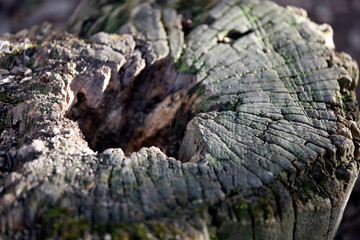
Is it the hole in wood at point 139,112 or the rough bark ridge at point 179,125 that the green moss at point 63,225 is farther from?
the hole in wood at point 139,112

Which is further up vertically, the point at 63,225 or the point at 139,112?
the point at 139,112

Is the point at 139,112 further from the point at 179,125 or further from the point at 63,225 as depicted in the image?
the point at 63,225

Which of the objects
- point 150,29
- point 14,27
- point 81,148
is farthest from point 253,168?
point 14,27

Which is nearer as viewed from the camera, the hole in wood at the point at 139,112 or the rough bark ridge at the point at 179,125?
the rough bark ridge at the point at 179,125

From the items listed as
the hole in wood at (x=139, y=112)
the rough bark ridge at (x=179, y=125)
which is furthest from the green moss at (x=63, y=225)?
the hole in wood at (x=139, y=112)

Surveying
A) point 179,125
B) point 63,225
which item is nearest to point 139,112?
point 179,125

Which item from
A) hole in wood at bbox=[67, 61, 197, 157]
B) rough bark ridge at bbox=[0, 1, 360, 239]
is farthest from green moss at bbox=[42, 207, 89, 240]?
hole in wood at bbox=[67, 61, 197, 157]

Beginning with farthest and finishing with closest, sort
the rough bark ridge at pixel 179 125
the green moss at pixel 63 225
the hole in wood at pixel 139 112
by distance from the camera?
the hole in wood at pixel 139 112
the rough bark ridge at pixel 179 125
the green moss at pixel 63 225

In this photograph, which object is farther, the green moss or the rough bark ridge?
the rough bark ridge

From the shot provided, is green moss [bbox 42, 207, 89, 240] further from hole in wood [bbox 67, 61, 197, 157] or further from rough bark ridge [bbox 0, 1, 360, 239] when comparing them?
hole in wood [bbox 67, 61, 197, 157]
